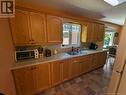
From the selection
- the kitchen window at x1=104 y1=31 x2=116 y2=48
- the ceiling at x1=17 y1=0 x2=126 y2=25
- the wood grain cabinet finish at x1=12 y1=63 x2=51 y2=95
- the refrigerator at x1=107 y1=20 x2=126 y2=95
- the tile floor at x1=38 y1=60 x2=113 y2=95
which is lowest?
the tile floor at x1=38 y1=60 x2=113 y2=95

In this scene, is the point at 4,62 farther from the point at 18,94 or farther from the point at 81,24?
the point at 81,24

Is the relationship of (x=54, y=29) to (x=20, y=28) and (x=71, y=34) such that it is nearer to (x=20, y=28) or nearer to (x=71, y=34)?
(x=20, y=28)

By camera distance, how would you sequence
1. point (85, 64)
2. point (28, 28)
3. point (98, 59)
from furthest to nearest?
point (98, 59)
point (85, 64)
point (28, 28)

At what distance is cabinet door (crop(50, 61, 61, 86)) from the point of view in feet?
7.48

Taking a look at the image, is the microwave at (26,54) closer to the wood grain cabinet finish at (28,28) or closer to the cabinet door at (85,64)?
the wood grain cabinet finish at (28,28)

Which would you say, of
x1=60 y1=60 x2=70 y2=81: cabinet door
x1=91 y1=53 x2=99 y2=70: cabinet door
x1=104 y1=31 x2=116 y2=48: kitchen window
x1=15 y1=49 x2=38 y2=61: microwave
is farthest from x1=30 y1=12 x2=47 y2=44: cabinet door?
x1=104 y1=31 x2=116 y2=48: kitchen window

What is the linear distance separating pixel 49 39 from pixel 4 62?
1209 mm

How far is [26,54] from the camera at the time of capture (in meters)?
2.16

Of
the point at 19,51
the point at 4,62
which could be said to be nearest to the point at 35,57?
the point at 19,51

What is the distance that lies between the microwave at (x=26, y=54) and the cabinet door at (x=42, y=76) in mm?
388

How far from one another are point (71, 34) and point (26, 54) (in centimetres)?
190

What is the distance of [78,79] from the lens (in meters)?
2.88

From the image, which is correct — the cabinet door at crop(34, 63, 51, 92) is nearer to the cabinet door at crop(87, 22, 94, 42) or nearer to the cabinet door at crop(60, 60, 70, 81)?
the cabinet door at crop(60, 60, 70, 81)

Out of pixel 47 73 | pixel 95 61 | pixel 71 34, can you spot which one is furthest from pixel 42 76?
pixel 95 61
